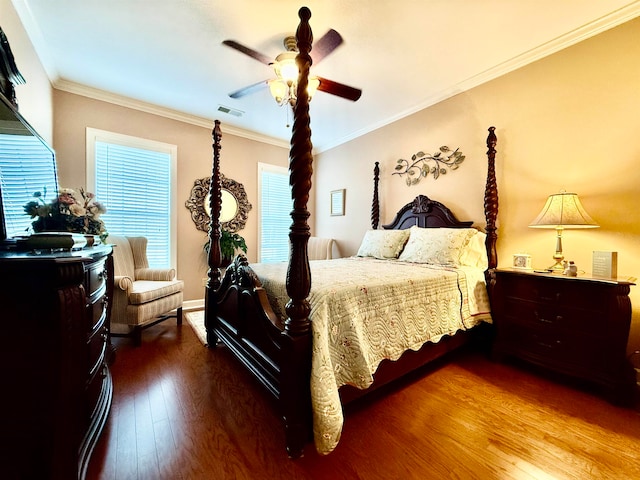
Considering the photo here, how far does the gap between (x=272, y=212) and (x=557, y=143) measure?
383 centimetres

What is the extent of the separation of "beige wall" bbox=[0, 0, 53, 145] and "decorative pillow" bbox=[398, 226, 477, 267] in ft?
11.8

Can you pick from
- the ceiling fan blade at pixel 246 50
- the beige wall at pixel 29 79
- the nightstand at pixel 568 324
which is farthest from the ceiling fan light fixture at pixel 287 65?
the nightstand at pixel 568 324

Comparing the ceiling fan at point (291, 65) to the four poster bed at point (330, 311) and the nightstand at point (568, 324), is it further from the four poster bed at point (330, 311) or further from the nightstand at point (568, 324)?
the nightstand at point (568, 324)

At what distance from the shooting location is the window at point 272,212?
457cm

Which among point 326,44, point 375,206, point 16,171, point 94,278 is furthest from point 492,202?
point 16,171

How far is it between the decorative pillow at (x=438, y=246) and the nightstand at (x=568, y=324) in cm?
37

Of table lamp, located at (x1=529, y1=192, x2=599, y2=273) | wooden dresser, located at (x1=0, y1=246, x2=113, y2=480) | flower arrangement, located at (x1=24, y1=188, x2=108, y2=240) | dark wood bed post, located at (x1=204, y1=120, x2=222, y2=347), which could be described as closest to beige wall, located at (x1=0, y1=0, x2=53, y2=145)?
flower arrangement, located at (x1=24, y1=188, x2=108, y2=240)

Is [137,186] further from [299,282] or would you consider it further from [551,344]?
[551,344]

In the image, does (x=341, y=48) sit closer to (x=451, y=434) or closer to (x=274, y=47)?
(x=274, y=47)

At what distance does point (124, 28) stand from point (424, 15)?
7.90 feet

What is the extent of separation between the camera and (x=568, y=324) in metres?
1.93

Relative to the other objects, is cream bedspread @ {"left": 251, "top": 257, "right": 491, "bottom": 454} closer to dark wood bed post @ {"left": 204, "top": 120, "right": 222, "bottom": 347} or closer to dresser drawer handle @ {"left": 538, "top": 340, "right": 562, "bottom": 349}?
dresser drawer handle @ {"left": 538, "top": 340, "right": 562, "bottom": 349}

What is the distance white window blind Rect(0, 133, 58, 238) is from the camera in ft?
4.52

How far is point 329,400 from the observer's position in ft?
4.17
